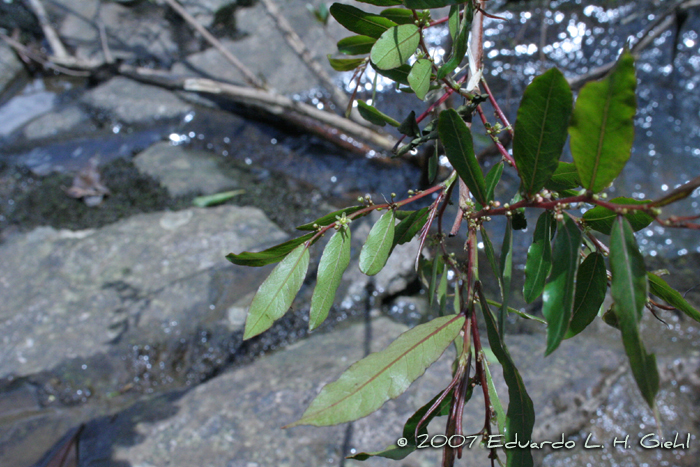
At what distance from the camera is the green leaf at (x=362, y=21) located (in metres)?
0.78

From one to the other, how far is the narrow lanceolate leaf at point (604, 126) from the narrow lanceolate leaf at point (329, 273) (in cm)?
36

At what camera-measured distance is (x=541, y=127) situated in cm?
56

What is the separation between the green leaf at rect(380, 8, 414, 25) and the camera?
80 cm

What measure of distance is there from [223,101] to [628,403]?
4318 mm

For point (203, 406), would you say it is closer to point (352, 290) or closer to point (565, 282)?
point (352, 290)

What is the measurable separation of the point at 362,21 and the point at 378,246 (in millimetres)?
422

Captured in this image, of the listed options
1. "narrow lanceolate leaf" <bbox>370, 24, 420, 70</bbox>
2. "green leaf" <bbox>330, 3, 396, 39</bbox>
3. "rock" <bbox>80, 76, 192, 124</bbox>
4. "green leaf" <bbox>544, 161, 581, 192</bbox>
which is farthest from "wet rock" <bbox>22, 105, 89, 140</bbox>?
"green leaf" <bbox>544, 161, 581, 192</bbox>

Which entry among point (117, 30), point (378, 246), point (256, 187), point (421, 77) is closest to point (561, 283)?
point (378, 246)

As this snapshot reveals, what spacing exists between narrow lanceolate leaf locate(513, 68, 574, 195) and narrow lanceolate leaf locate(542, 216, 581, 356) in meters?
0.07

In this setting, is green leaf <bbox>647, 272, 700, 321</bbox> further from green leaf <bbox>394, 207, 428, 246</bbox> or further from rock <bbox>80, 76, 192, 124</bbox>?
rock <bbox>80, 76, 192, 124</bbox>

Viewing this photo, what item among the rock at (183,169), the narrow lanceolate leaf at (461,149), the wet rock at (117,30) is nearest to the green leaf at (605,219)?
the narrow lanceolate leaf at (461,149)

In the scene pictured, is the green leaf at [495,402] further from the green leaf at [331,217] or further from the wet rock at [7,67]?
the wet rock at [7,67]

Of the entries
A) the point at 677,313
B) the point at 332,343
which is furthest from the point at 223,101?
the point at 677,313

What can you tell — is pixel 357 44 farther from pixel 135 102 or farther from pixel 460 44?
pixel 135 102
